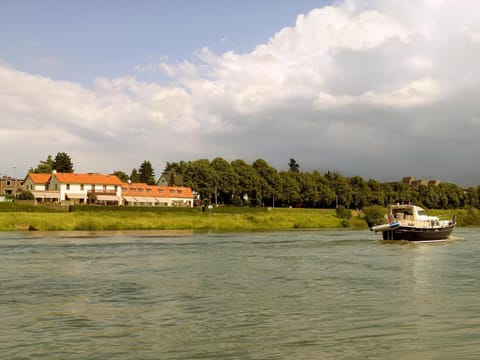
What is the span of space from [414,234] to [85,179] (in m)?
91.0

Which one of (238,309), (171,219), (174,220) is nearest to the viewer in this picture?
(238,309)

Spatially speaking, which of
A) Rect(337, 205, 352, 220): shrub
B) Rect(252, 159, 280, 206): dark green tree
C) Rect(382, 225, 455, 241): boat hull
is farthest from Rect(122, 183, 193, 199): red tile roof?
Rect(382, 225, 455, 241): boat hull

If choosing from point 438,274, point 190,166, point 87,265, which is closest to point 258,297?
point 438,274

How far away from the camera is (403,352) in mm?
16625

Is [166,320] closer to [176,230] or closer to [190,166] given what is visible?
[176,230]

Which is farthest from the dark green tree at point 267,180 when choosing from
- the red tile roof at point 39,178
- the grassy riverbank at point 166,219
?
the red tile roof at point 39,178

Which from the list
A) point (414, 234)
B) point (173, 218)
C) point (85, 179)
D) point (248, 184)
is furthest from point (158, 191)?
point (414, 234)

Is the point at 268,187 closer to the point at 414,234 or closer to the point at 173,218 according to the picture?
the point at 173,218

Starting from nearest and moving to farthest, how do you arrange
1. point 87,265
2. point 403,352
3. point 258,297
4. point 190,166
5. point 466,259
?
point 403,352 < point 258,297 < point 87,265 < point 466,259 < point 190,166

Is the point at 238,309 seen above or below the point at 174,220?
Answer: below

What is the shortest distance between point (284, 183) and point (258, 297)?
13403 cm

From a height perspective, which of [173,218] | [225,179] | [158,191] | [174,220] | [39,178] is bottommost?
[174,220]

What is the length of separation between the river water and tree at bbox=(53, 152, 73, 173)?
427ft

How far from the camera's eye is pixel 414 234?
72.1 m
